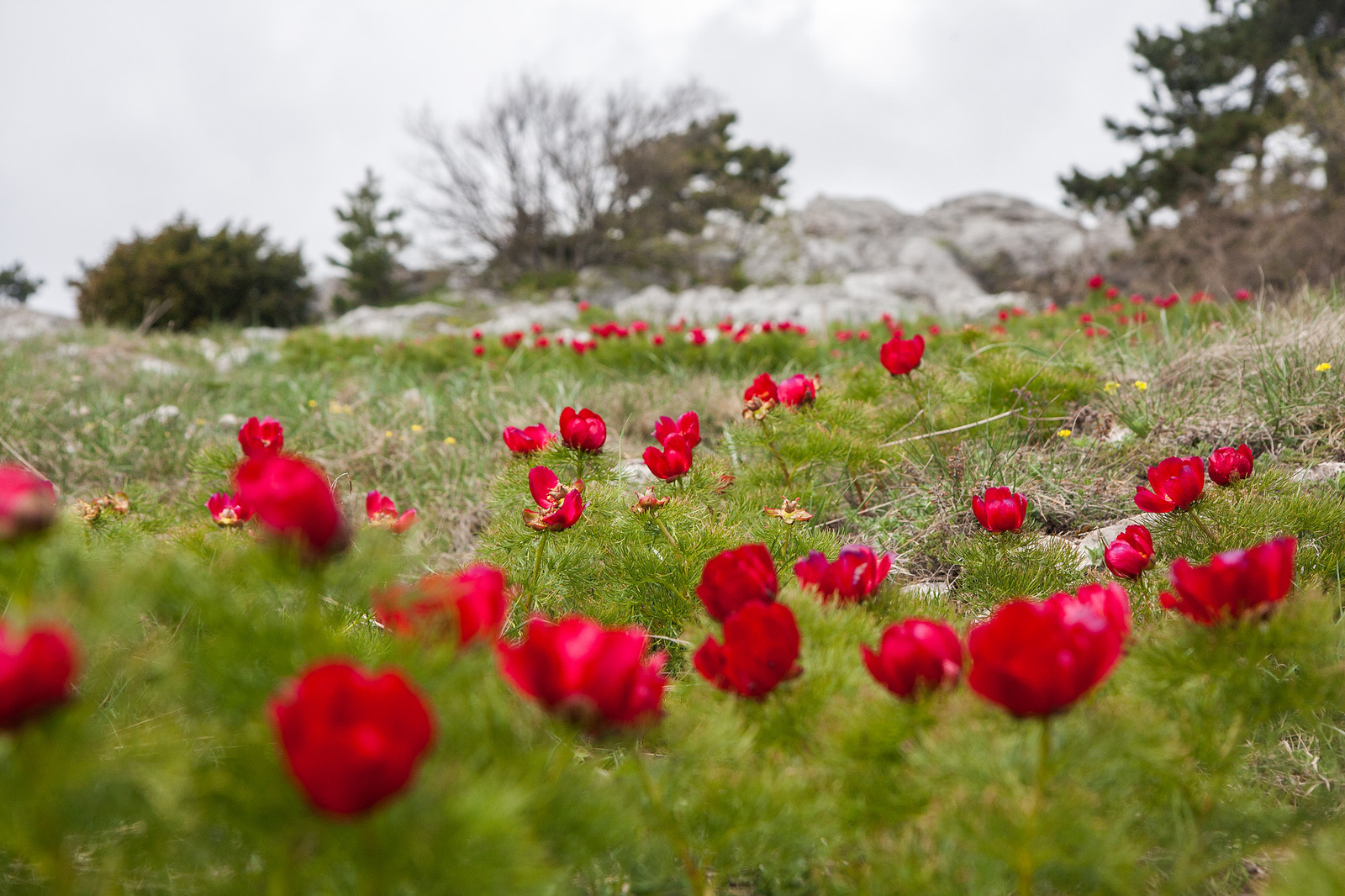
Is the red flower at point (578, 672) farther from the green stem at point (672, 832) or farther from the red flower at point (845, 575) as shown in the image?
the red flower at point (845, 575)

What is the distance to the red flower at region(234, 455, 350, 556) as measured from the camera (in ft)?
1.74

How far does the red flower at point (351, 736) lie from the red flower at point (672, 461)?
43.7 inches

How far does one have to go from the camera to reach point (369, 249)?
21266mm

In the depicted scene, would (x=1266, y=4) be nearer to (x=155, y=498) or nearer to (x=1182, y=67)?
(x=1182, y=67)

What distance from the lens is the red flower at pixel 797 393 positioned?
196 centimetres

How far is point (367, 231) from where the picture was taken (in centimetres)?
2152

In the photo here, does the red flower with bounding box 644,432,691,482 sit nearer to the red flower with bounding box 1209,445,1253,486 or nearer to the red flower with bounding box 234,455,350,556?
the red flower with bounding box 234,455,350,556

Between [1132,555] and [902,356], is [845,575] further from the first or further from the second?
[902,356]

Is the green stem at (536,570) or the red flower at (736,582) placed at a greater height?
the red flower at (736,582)

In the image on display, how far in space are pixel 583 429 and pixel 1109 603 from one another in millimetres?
1076

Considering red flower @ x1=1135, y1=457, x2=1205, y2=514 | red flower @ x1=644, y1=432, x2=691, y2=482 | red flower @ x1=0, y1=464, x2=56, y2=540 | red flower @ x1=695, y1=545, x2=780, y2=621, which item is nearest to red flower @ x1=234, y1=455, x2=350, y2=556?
red flower @ x1=0, y1=464, x2=56, y2=540

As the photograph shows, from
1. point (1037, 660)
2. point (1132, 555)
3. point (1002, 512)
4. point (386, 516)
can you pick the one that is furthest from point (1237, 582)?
point (386, 516)

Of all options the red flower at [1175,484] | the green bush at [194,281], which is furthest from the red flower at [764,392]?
the green bush at [194,281]

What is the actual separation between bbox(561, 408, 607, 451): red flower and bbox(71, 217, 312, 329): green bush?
48.8ft
